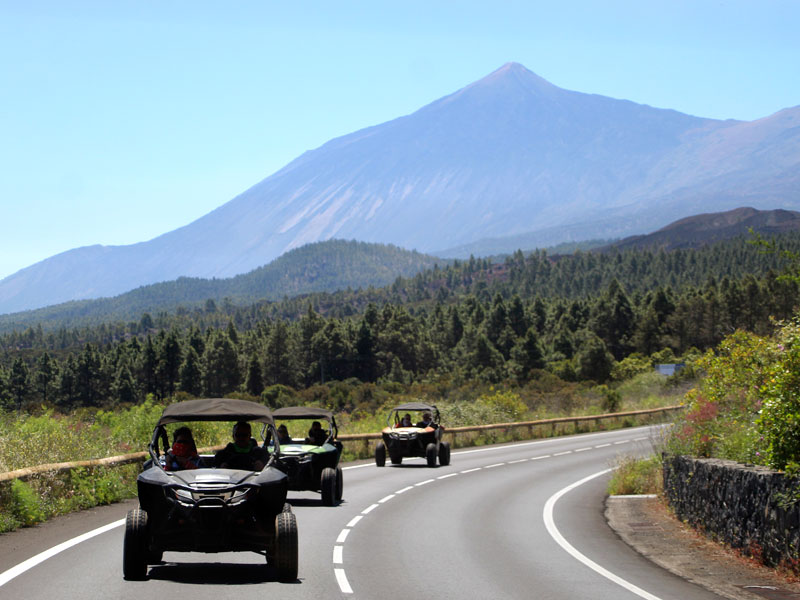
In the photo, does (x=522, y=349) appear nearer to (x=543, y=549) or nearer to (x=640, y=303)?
(x=640, y=303)

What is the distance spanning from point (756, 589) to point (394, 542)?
17.1ft

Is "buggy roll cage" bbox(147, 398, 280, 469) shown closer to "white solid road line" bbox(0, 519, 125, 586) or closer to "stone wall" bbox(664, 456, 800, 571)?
"white solid road line" bbox(0, 519, 125, 586)

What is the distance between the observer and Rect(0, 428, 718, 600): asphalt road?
412 inches

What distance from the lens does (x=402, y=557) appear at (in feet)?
42.4

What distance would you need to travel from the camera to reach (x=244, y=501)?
10.4m

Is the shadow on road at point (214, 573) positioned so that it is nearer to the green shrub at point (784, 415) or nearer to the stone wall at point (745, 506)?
the stone wall at point (745, 506)

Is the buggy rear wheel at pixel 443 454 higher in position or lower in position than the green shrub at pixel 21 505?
lower

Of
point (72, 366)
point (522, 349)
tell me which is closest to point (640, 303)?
point (522, 349)

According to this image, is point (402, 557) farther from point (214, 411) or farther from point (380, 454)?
point (380, 454)

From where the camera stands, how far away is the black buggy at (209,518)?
1022 cm

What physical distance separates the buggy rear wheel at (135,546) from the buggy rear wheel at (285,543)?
4.49ft

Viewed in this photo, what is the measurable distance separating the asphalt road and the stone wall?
1.14m

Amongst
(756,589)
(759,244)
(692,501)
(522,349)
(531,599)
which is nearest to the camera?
(531,599)

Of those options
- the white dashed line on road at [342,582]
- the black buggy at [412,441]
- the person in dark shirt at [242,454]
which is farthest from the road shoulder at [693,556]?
the black buggy at [412,441]
